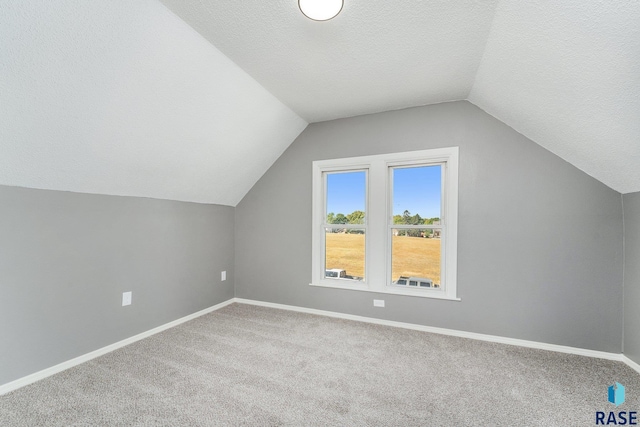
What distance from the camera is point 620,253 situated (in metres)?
2.34

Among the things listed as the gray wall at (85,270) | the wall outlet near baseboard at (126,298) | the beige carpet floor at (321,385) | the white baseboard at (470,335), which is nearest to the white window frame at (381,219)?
the white baseboard at (470,335)

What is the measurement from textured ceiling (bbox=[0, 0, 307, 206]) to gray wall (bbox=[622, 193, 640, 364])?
335 cm

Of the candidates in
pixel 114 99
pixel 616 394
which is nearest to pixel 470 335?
pixel 616 394

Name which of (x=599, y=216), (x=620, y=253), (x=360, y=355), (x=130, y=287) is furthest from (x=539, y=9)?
(x=130, y=287)

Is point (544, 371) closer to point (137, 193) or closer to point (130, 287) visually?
point (130, 287)

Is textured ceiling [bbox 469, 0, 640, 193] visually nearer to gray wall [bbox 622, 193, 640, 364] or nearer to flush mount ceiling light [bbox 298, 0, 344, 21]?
gray wall [bbox 622, 193, 640, 364]

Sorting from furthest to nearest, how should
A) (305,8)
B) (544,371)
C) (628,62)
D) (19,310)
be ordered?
(544,371) → (19,310) → (305,8) → (628,62)

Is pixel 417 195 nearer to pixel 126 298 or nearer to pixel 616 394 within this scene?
pixel 616 394

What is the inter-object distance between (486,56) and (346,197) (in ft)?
6.50

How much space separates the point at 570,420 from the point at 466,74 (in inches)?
101

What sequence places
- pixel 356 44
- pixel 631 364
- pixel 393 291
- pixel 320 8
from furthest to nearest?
pixel 393 291, pixel 631 364, pixel 356 44, pixel 320 8

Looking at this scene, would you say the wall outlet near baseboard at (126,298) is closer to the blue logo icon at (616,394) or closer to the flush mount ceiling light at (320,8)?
the flush mount ceiling light at (320,8)

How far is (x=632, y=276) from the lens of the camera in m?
2.22

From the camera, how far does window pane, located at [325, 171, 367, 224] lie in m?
3.40
